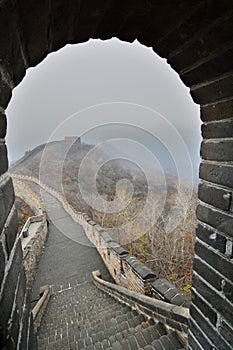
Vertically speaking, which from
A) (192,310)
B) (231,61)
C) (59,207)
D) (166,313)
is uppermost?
(231,61)

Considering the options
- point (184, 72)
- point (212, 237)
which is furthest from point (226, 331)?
point (184, 72)

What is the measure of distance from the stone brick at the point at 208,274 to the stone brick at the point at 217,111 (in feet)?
3.13

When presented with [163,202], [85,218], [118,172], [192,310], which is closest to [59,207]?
[85,218]

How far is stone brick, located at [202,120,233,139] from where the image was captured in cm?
115

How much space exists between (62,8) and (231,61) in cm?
78

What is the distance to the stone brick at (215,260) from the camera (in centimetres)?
121

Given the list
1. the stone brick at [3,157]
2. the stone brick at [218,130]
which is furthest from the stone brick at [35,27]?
the stone brick at [218,130]

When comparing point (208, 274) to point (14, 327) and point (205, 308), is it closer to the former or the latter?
point (205, 308)

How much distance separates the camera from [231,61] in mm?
990

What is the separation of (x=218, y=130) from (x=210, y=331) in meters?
1.33

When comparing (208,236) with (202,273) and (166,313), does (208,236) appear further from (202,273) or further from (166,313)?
(166,313)

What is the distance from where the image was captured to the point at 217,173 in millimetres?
1261

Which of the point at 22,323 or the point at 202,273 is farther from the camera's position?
the point at 202,273

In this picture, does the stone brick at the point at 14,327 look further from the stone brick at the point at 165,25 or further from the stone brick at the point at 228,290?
the stone brick at the point at 165,25
